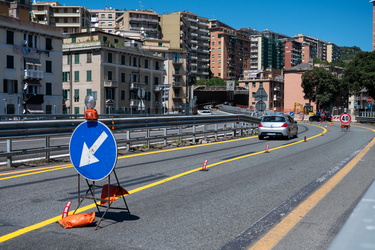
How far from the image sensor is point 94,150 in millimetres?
5574

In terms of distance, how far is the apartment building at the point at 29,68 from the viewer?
48812 mm

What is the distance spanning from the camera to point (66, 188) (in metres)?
7.96

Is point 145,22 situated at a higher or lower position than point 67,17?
lower

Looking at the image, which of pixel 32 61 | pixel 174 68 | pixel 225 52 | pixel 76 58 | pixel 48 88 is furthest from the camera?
pixel 225 52

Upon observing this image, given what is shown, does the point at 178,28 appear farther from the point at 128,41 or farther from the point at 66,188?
the point at 66,188

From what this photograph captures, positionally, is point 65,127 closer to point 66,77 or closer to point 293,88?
point 66,77

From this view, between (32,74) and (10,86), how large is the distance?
296 centimetres

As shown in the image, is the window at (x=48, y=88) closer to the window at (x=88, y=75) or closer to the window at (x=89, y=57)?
the window at (x=88, y=75)

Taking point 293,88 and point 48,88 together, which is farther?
point 293,88

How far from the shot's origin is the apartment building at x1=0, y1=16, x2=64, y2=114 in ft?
160

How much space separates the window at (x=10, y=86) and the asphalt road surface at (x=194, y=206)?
4123cm

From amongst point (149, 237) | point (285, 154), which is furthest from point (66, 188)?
point (285, 154)

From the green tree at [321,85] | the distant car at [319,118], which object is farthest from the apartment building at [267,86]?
the distant car at [319,118]

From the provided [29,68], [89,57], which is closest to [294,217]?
[29,68]
